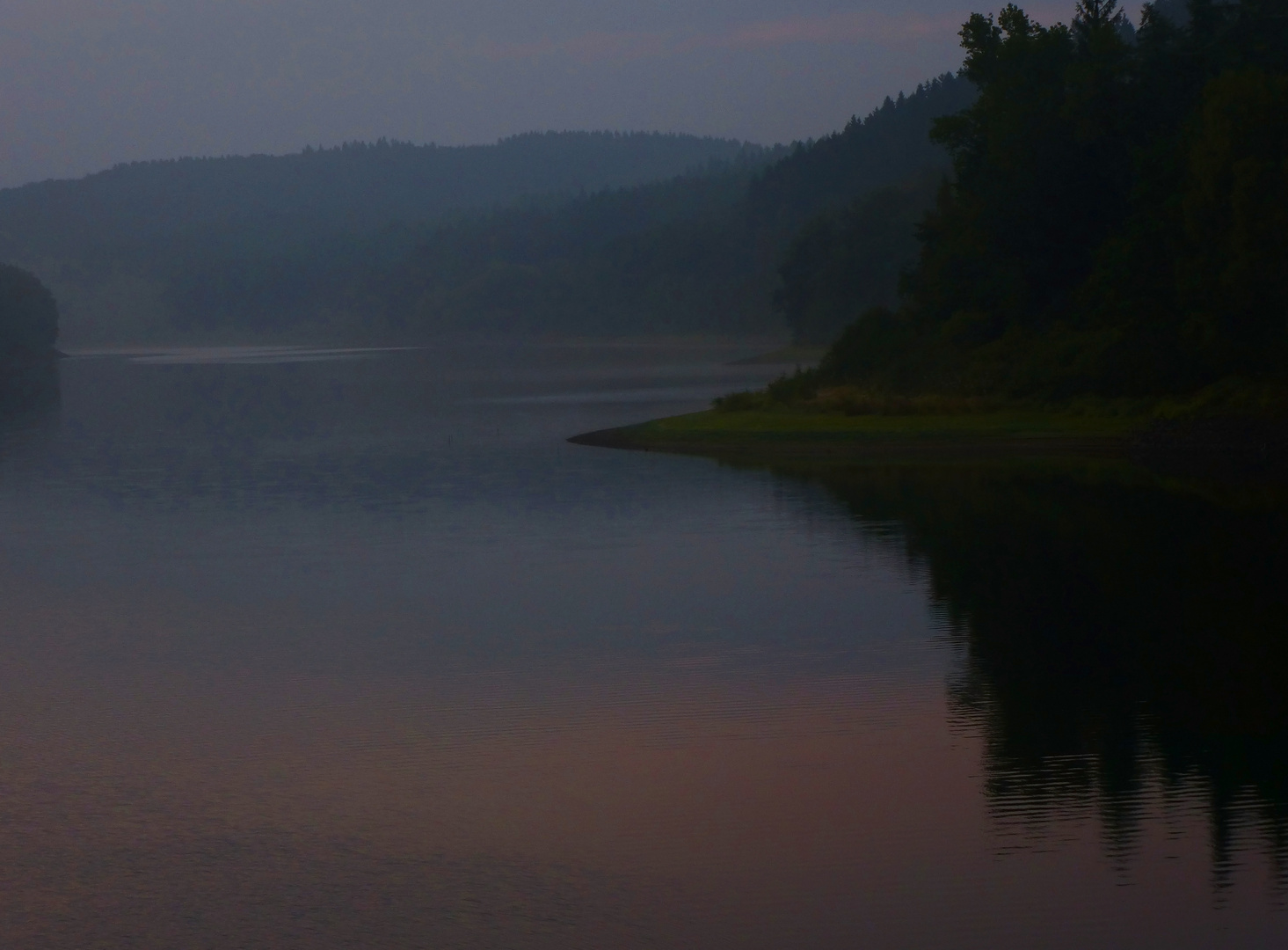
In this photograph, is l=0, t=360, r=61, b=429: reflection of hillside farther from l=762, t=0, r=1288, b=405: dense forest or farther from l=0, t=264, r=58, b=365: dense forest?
l=762, t=0, r=1288, b=405: dense forest

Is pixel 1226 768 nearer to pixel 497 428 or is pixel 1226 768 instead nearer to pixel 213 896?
pixel 213 896

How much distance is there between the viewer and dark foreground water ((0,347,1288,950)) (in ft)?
36.5

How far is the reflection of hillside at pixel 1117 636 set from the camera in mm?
13555

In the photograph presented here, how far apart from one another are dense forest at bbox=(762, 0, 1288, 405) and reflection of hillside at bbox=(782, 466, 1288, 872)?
12.6m

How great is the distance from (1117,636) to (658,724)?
621 centimetres

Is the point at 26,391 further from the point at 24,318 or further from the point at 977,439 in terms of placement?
the point at 977,439

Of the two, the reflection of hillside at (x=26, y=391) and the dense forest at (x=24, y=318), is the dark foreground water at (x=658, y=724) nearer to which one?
the reflection of hillside at (x=26, y=391)

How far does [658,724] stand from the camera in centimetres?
1561

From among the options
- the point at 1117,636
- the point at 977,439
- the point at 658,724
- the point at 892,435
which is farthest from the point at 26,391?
the point at 658,724

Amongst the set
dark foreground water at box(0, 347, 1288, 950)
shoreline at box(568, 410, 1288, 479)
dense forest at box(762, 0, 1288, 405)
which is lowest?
dark foreground water at box(0, 347, 1288, 950)

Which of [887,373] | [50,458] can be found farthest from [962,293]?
[50,458]

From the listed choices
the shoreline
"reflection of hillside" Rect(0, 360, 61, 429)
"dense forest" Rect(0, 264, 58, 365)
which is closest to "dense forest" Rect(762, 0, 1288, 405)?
the shoreline

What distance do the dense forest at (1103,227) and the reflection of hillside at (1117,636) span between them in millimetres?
12624

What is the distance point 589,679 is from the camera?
17562 mm
